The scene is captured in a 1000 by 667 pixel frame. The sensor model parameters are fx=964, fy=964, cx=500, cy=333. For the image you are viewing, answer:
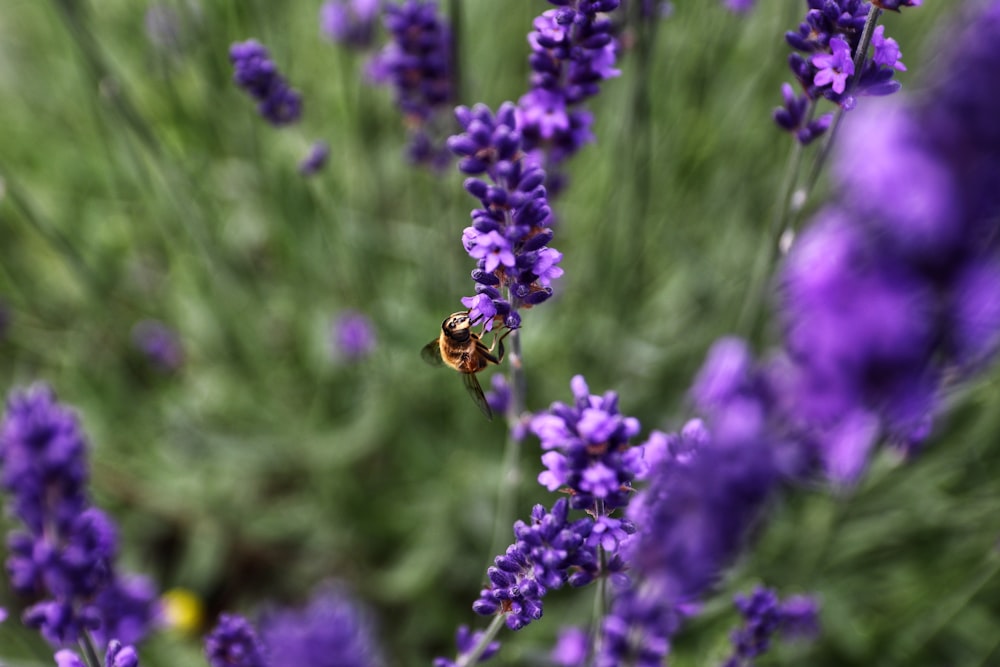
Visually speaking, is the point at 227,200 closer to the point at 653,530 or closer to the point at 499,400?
the point at 499,400

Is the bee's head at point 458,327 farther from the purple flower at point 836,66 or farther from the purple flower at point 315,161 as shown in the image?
the purple flower at point 315,161

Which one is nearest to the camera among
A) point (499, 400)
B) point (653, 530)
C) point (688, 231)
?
point (653, 530)

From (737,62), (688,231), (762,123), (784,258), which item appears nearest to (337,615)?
(784,258)

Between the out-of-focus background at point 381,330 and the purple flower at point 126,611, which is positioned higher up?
the out-of-focus background at point 381,330

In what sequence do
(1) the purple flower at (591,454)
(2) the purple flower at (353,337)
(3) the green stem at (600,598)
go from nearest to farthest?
(1) the purple flower at (591,454)
(3) the green stem at (600,598)
(2) the purple flower at (353,337)

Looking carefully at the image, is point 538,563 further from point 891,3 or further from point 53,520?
point 891,3

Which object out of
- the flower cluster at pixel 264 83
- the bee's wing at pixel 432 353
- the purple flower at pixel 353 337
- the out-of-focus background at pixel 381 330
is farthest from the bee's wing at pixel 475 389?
the purple flower at pixel 353 337

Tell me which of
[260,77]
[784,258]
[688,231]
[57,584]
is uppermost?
[688,231]

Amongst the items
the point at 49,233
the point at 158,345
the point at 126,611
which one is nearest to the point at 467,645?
the point at 126,611
